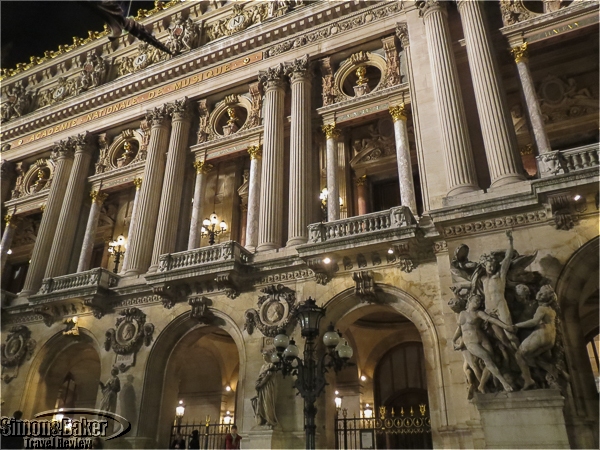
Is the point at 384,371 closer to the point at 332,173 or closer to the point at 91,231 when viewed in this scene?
the point at 332,173

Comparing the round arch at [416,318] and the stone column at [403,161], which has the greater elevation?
the stone column at [403,161]

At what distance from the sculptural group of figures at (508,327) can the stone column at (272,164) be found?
7.32m

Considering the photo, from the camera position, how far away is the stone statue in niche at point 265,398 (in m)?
13.3

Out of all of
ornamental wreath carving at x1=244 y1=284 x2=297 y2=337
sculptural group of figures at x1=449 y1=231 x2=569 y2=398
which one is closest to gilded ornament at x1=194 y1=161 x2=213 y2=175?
ornamental wreath carving at x1=244 y1=284 x2=297 y2=337

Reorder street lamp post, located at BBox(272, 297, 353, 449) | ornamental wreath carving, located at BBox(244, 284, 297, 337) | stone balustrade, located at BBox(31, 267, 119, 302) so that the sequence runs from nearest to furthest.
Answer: street lamp post, located at BBox(272, 297, 353, 449), ornamental wreath carving, located at BBox(244, 284, 297, 337), stone balustrade, located at BBox(31, 267, 119, 302)

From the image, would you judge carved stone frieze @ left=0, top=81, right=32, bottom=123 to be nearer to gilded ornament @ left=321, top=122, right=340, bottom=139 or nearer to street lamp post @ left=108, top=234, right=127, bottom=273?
street lamp post @ left=108, top=234, right=127, bottom=273

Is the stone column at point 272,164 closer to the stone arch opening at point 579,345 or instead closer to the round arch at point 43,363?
the round arch at point 43,363

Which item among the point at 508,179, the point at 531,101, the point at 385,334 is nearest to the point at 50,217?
the point at 385,334

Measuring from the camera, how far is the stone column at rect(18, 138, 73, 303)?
21391 mm

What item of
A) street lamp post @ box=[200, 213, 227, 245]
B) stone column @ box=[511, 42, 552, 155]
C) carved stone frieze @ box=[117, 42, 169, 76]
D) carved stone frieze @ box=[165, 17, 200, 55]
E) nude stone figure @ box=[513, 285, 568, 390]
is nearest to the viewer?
nude stone figure @ box=[513, 285, 568, 390]

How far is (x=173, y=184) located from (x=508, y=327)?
14.3 metres

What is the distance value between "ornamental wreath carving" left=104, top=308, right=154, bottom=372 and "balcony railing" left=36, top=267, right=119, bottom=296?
1.46m

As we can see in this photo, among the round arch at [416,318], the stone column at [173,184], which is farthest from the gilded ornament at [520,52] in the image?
the stone column at [173,184]

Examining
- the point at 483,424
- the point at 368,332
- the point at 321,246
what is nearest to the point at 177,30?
the point at 321,246
